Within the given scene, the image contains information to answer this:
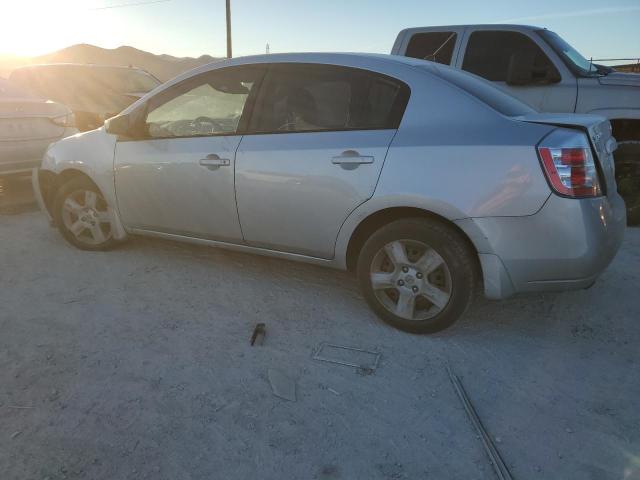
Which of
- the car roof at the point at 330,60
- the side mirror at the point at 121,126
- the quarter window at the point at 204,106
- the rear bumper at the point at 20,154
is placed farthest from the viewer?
the rear bumper at the point at 20,154

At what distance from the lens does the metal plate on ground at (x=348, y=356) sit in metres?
2.81

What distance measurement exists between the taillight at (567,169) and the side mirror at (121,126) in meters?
3.04

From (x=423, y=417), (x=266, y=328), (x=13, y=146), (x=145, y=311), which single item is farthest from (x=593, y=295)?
(x=13, y=146)

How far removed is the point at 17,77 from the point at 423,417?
9.58 meters

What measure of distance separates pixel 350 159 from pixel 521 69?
3.49 meters

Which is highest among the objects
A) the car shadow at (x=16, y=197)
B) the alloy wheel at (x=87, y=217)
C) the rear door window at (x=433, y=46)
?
the rear door window at (x=433, y=46)

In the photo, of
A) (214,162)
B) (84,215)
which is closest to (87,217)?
(84,215)

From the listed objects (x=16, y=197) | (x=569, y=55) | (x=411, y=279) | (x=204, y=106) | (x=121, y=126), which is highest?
(x=569, y=55)

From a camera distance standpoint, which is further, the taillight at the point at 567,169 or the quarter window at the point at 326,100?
the quarter window at the point at 326,100

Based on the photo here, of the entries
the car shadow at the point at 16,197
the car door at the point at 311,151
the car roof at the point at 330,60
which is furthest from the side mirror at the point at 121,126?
the car shadow at the point at 16,197

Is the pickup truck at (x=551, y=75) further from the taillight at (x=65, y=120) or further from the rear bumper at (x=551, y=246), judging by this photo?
the taillight at (x=65, y=120)

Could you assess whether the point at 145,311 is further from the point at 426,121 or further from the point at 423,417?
the point at 426,121

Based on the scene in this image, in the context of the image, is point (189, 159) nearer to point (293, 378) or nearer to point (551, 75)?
point (293, 378)

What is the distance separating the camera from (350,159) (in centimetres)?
301
